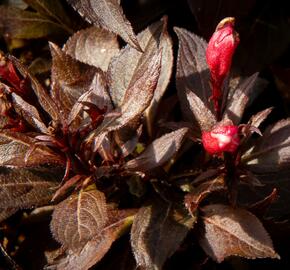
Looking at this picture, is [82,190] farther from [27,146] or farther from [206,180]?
[206,180]

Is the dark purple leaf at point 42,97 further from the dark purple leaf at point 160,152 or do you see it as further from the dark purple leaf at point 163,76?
the dark purple leaf at point 163,76

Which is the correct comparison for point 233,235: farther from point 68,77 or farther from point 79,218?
point 68,77

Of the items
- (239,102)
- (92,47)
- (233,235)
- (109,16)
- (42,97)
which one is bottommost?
(233,235)

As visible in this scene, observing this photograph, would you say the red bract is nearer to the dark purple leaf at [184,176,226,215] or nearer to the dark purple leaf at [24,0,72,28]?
the dark purple leaf at [184,176,226,215]

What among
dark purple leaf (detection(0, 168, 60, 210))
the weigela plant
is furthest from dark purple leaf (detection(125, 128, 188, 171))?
dark purple leaf (detection(0, 168, 60, 210))

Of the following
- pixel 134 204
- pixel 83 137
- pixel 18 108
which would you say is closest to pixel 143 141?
pixel 134 204

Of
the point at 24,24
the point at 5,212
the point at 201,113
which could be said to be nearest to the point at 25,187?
the point at 5,212
